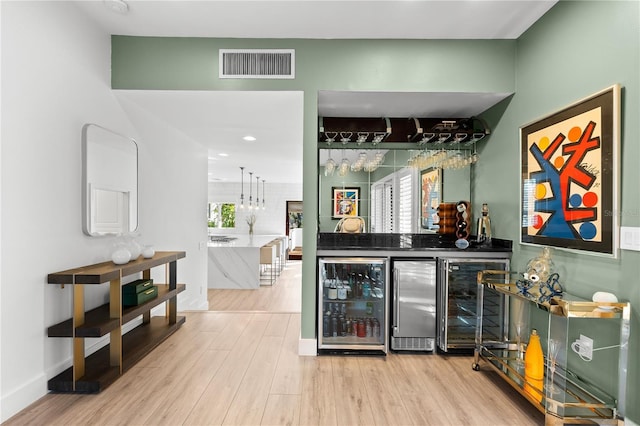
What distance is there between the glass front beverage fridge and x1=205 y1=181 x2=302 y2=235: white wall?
728 centimetres

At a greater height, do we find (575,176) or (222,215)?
(575,176)

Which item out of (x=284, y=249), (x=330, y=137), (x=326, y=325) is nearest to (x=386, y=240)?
(x=326, y=325)

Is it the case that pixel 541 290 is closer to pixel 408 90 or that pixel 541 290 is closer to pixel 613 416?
pixel 613 416

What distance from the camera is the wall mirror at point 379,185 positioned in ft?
11.4

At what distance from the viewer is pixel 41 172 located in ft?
7.00

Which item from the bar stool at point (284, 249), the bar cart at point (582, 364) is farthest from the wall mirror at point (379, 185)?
the bar stool at point (284, 249)

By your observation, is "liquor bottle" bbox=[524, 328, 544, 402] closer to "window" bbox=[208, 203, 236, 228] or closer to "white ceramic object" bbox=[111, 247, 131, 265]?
"white ceramic object" bbox=[111, 247, 131, 265]

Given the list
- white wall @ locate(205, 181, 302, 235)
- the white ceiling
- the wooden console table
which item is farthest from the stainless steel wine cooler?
white wall @ locate(205, 181, 302, 235)

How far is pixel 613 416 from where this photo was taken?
1.79 meters

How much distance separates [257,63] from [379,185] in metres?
1.64

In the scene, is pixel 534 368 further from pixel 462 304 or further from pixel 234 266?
pixel 234 266

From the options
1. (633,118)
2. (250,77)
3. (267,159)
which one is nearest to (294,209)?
(267,159)

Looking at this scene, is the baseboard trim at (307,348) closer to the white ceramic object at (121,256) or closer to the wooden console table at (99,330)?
the wooden console table at (99,330)

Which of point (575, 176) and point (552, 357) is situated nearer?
point (552, 357)
